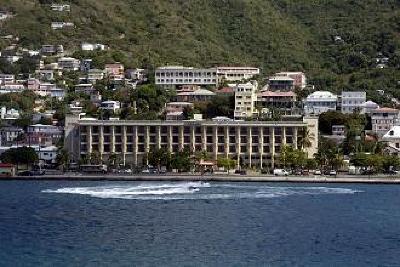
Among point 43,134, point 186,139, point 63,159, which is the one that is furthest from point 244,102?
point 63,159

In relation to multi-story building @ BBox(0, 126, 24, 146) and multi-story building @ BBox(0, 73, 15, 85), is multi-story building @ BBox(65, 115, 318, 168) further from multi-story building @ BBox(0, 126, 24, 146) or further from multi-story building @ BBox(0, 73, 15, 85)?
multi-story building @ BBox(0, 73, 15, 85)

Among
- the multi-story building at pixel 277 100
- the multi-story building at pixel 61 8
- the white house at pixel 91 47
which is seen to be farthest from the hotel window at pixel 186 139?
the multi-story building at pixel 61 8

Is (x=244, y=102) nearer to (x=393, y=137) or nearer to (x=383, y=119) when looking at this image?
(x=383, y=119)

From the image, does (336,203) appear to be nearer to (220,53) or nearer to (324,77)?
(324,77)

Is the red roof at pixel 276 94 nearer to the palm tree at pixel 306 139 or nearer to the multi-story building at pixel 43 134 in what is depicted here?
the palm tree at pixel 306 139

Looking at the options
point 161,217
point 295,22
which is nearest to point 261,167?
point 161,217
